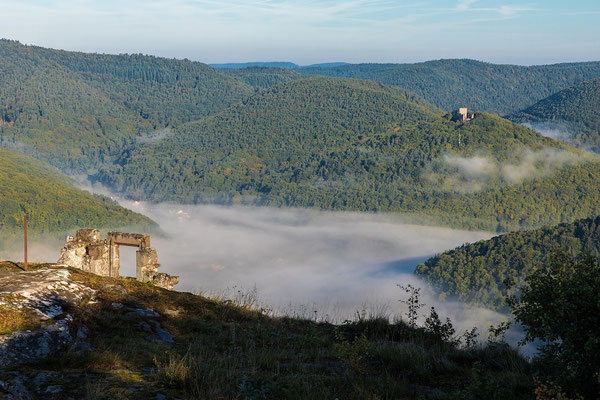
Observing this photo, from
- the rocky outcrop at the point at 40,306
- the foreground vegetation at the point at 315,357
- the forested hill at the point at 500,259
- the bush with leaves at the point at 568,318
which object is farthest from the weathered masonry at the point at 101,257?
the forested hill at the point at 500,259

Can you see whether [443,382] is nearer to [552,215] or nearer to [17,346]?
[17,346]

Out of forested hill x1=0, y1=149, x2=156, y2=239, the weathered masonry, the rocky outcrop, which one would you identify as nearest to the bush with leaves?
the rocky outcrop

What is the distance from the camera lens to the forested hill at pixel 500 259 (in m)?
Result: 107

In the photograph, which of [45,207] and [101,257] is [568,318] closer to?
[101,257]

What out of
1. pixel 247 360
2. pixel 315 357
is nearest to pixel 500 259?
pixel 315 357

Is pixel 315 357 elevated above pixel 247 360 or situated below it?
below

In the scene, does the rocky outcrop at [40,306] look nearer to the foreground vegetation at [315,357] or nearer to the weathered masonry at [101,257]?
the foreground vegetation at [315,357]

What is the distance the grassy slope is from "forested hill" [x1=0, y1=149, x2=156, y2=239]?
12562 cm

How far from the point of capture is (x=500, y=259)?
117 m

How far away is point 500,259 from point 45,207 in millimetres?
113813

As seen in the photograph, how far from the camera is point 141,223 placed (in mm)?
163750

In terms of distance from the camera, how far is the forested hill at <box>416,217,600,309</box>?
107 m

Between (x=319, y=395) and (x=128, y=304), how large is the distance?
5.63 metres

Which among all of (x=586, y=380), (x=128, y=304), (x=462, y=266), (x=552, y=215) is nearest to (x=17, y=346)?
(x=128, y=304)
